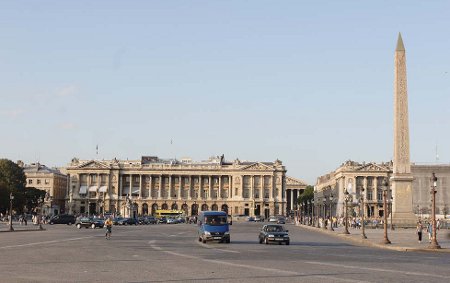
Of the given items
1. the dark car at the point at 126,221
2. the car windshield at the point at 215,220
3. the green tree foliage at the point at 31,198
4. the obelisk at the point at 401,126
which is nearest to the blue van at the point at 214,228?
the car windshield at the point at 215,220

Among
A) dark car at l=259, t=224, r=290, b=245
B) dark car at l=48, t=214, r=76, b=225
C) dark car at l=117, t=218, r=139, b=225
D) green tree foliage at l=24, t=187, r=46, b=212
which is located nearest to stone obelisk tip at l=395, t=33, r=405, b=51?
dark car at l=259, t=224, r=290, b=245

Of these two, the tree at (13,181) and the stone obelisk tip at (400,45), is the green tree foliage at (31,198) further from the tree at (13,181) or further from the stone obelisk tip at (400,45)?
the stone obelisk tip at (400,45)

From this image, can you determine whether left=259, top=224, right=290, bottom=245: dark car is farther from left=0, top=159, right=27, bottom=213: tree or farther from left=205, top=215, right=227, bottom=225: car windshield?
left=0, top=159, right=27, bottom=213: tree

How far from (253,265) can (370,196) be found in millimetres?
179323

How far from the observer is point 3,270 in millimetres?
22328

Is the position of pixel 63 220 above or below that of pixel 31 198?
below

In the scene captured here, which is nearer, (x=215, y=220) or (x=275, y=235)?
(x=275, y=235)

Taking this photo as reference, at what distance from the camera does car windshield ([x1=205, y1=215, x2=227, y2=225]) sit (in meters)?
46.2

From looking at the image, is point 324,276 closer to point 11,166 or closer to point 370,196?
point 11,166

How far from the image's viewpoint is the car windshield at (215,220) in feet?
152

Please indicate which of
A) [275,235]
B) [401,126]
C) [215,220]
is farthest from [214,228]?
A: [401,126]

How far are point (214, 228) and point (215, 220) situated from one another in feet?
2.43

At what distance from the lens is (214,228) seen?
4600 cm

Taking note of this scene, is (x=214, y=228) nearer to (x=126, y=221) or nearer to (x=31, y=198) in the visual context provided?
(x=126, y=221)
